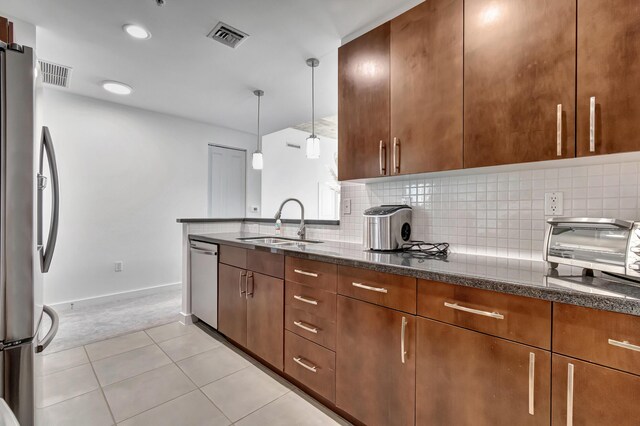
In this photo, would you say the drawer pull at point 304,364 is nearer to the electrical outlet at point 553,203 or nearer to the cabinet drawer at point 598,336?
the cabinet drawer at point 598,336

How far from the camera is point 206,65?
2.81m

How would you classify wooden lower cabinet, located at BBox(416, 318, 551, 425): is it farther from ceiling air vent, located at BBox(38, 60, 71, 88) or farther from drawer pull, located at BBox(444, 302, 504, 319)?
ceiling air vent, located at BBox(38, 60, 71, 88)

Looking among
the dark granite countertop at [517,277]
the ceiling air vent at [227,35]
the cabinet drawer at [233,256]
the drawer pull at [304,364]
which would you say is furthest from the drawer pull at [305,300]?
the ceiling air vent at [227,35]

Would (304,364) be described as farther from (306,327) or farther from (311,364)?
(306,327)

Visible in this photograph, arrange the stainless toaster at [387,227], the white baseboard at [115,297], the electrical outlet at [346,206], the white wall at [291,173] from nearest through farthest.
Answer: the stainless toaster at [387,227] → the electrical outlet at [346,206] → the white baseboard at [115,297] → the white wall at [291,173]

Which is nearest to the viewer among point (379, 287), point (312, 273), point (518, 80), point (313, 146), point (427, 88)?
point (518, 80)

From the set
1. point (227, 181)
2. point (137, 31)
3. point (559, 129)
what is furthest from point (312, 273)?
point (227, 181)

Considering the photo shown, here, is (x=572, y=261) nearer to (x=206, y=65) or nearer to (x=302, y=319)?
(x=302, y=319)

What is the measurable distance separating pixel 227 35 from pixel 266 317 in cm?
219

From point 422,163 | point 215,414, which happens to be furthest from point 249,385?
point 422,163

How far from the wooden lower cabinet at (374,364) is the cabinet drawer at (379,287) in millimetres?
37

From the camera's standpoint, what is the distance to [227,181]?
5.08 meters

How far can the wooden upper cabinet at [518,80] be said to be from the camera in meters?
1.17

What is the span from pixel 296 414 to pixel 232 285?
3.51ft
